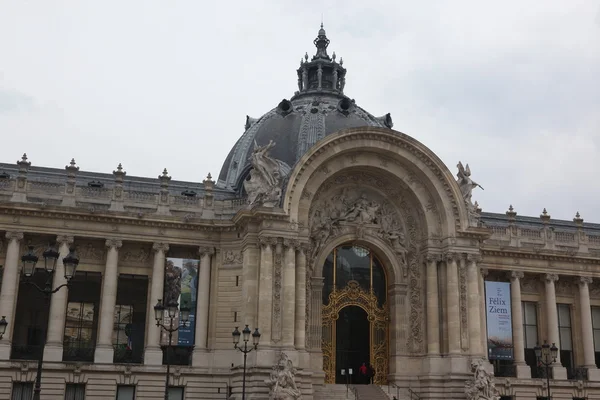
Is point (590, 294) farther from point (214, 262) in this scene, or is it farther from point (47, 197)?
point (47, 197)

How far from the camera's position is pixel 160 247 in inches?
1352

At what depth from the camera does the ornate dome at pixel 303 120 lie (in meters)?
38.3

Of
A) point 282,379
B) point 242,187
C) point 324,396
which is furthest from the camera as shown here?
point 242,187

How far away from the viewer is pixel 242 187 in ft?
123

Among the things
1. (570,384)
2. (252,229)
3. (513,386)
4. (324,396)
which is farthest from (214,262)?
(570,384)

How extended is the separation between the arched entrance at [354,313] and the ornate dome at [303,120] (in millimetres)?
5586

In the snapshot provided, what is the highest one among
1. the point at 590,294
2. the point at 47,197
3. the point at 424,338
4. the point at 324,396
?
the point at 47,197

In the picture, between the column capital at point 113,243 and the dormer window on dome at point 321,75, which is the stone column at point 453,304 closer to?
the dormer window on dome at point 321,75

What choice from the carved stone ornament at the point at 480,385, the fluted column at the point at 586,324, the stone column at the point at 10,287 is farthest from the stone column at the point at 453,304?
the stone column at the point at 10,287

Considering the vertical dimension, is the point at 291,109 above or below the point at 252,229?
above

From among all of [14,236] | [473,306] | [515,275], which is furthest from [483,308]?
[14,236]

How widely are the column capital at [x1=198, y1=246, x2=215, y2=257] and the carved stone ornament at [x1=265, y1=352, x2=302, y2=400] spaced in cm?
696

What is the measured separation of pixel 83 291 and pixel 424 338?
52.9ft

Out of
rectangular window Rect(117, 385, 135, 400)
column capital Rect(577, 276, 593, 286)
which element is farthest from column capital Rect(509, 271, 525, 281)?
rectangular window Rect(117, 385, 135, 400)
